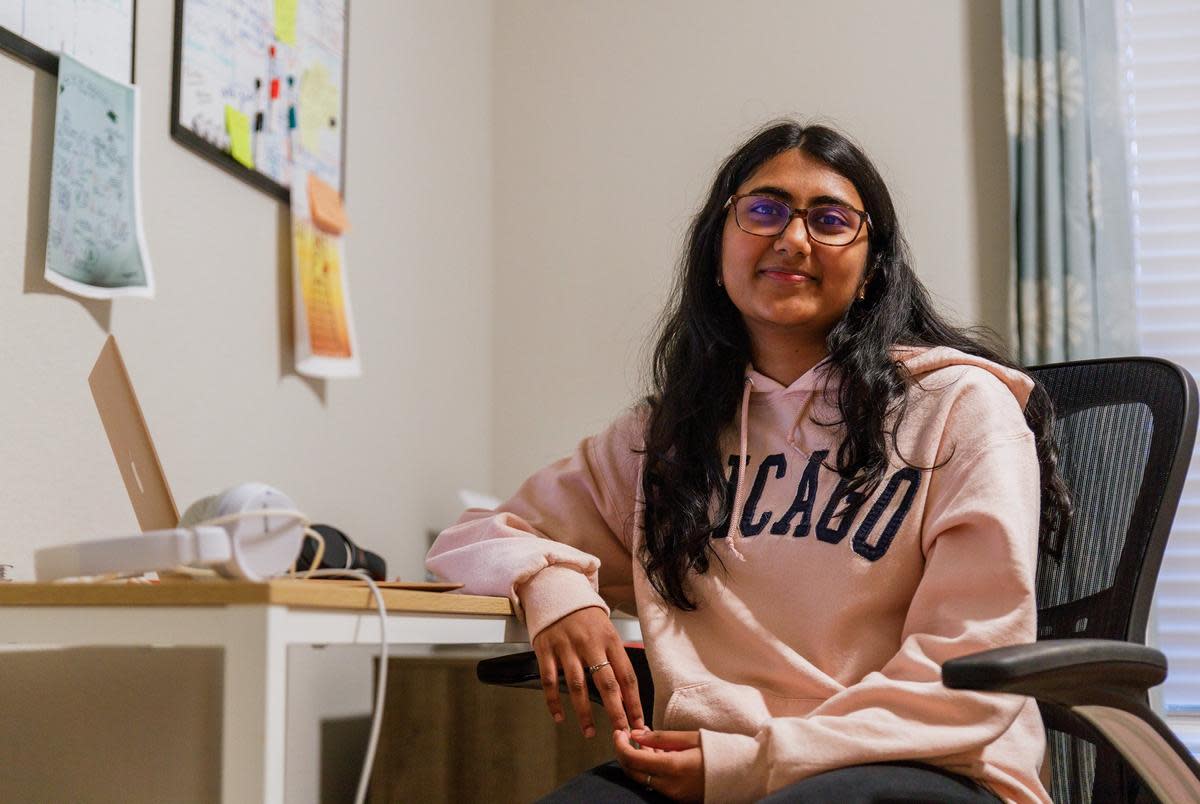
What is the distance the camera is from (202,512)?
979 millimetres

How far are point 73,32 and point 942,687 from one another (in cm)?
123

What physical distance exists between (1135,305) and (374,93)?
159 centimetres

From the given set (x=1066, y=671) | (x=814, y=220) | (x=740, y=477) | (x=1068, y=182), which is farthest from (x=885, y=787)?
(x=1068, y=182)

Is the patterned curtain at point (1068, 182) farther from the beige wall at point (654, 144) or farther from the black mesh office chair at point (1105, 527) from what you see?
the black mesh office chair at point (1105, 527)

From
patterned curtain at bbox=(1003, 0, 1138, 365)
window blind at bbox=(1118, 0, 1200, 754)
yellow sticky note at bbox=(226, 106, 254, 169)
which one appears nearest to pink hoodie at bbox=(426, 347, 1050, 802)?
yellow sticky note at bbox=(226, 106, 254, 169)

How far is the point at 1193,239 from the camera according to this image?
2658 millimetres

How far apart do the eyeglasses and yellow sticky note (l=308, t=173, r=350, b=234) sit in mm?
837

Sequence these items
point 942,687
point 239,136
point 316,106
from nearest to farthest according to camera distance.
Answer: point 942,687 → point 239,136 → point 316,106

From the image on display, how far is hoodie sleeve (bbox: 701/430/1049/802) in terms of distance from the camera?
1.11m

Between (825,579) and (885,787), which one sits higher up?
(825,579)

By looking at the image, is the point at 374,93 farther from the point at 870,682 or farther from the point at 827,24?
the point at 870,682

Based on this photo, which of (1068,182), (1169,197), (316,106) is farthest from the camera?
(1169,197)

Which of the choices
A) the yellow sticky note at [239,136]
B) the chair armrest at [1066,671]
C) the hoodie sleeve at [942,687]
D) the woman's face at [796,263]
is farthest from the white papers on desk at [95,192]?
the chair armrest at [1066,671]

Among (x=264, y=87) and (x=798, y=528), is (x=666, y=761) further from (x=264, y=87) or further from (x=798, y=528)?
(x=264, y=87)
